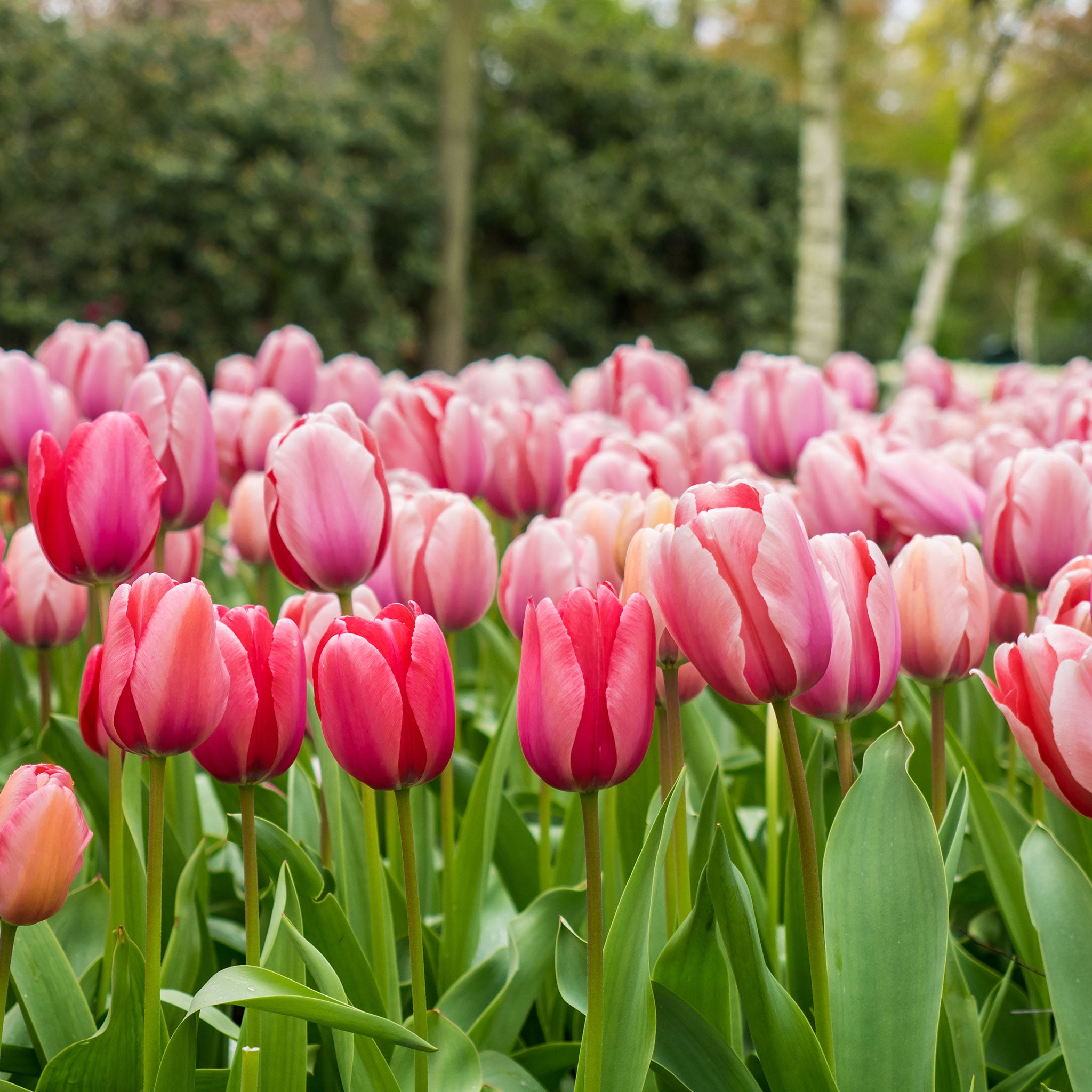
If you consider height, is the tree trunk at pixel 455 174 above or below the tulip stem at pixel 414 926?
above

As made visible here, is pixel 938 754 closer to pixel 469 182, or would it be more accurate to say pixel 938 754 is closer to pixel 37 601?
pixel 37 601

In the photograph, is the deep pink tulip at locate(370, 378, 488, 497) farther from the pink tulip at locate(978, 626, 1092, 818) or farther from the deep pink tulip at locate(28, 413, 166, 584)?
the pink tulip at locate(978, 626, 1092, 818)

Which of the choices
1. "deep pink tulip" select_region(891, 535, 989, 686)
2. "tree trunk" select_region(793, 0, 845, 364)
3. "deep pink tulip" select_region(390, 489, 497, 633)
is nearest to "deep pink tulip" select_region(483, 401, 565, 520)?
"deep pink tulip" select_region(390, 489, 497, 633)

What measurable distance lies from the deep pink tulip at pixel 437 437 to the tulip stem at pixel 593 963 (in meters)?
0.96

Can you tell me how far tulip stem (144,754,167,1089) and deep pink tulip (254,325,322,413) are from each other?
1.72 m

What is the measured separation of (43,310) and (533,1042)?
311 inches

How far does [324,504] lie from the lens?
1074 millimetres

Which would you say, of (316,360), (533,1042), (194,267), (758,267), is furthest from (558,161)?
(533,1042)

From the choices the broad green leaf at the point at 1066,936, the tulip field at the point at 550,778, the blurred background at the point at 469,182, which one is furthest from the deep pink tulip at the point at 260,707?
the blurred background at the point at 469,182

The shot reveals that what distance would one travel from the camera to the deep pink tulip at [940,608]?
1.04 m

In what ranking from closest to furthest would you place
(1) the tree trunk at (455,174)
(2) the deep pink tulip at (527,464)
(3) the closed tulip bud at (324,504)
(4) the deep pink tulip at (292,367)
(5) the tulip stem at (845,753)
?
(5) the tulip stem at (845,753) < (3) the closed tulip bud at (324,504) < (2) the deep pink tulip at (527,464) < (4) the deep pink tulip at (292,367) < (1) the tree trunk at (455,174)

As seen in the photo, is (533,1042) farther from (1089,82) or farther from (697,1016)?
(1089,82)

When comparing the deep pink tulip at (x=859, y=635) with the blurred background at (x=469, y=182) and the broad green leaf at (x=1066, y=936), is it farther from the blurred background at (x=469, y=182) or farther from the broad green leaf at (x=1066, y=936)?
the blurred background at (x=469, y=182)

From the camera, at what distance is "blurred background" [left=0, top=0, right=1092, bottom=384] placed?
8.16 m
